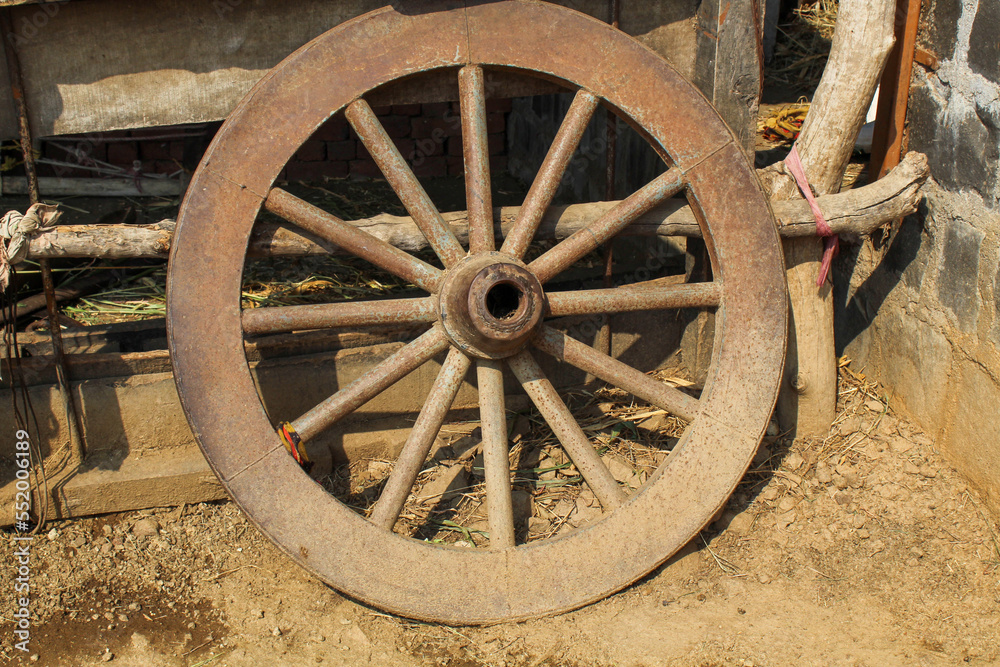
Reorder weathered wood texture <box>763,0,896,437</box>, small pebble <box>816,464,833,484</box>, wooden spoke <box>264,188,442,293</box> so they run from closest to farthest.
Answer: wooden spoke <box>264,188,442,293</box>, weathered wood texture <box>763,0,896,437</box>, small pebble <box>816,464,833,484</box>

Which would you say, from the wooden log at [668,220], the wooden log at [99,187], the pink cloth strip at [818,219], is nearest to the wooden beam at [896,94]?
→ the wooden log at [668,220]

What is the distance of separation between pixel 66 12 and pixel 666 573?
2515 mm

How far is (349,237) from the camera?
7.81ft

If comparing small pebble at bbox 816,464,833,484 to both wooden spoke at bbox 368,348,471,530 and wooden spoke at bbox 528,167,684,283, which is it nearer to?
wooden spoke at bbox 528,167,684,283

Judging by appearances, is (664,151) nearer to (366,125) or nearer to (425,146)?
(366,125)

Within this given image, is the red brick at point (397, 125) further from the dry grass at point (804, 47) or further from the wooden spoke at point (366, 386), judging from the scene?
the wooden spoke at point (366, 386)

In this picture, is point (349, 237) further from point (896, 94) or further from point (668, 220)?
point (896, 94)

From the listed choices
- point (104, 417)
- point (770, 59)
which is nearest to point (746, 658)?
point (104, 417)

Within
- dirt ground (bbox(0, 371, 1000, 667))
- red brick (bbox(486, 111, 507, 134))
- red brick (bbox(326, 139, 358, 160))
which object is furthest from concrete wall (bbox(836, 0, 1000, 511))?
red brick (bbox(326, 139, 358, 160))

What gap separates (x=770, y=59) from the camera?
17.8 ft

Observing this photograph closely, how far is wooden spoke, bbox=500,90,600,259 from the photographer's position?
8.10ft

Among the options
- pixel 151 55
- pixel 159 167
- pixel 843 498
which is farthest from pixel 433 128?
pixel 843 498

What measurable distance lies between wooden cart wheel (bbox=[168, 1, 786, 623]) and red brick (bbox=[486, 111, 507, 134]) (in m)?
2.74

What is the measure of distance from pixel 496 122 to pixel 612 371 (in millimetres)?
3040
